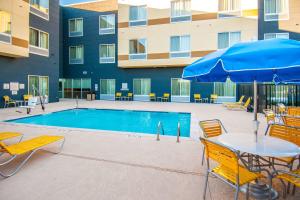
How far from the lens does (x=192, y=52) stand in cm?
1800

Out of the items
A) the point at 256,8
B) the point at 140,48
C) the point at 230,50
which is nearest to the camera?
the point at 230,50

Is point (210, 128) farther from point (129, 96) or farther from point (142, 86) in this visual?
point (129, 96)

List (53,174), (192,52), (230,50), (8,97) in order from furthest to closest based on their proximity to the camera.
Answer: (192,52) < (8,97) < (53,174) < (230,50)

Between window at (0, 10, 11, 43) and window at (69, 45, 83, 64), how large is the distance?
973 centimetres

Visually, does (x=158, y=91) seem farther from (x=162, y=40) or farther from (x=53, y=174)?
(x=53, y=174)

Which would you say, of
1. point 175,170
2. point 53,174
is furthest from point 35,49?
point 175,170

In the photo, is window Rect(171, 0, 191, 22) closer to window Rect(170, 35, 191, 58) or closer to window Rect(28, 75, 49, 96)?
window Rect(170, 35, 191, 58)

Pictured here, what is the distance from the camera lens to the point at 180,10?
1848cm

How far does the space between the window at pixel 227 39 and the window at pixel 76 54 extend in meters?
14.4

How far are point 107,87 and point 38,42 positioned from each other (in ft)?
25.2

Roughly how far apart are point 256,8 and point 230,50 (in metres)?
16.5

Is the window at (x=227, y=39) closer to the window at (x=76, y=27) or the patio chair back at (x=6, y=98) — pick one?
the window at (x=76, y=27)

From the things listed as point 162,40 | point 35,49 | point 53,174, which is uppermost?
point 162,40

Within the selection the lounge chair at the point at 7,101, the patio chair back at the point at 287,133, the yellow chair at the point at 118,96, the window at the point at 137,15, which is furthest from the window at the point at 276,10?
the lounge chair at the point at 7,101
